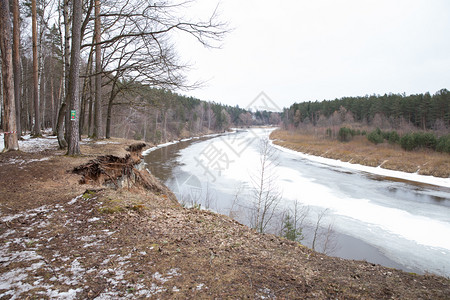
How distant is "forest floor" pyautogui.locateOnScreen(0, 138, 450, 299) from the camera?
2330 millimetres

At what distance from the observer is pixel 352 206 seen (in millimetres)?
12641

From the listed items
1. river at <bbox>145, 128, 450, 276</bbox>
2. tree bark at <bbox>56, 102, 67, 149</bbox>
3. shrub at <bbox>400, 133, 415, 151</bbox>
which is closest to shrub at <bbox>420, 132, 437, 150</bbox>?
shrub at <bbox>400, 133, 415, 151</bbox>

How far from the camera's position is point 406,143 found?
2942 centimetres

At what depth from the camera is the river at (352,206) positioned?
8.20m

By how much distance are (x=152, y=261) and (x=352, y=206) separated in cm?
1255

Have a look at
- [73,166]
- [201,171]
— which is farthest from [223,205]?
[201,171]

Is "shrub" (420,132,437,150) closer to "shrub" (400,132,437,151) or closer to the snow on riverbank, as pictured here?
"shrub" (400,132,437,151)

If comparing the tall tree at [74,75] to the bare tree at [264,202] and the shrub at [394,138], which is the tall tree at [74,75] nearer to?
the bare tree at [264,202]

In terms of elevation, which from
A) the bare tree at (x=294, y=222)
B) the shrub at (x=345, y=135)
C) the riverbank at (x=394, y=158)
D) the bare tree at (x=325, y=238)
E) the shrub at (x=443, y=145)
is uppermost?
the shrub at (x=345, y=135)

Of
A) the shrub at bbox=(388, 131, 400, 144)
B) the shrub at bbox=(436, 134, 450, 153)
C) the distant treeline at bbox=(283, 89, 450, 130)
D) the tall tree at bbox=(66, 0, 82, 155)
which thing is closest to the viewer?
the tall tree at bbox=(66, 0, 82, 155)

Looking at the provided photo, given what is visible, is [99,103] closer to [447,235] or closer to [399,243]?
[399,243]

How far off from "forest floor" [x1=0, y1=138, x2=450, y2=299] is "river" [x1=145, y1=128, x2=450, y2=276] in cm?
569

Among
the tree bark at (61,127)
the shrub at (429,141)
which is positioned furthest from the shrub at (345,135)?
the tree bark at (61,127)

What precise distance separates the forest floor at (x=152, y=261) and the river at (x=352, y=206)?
569cm
